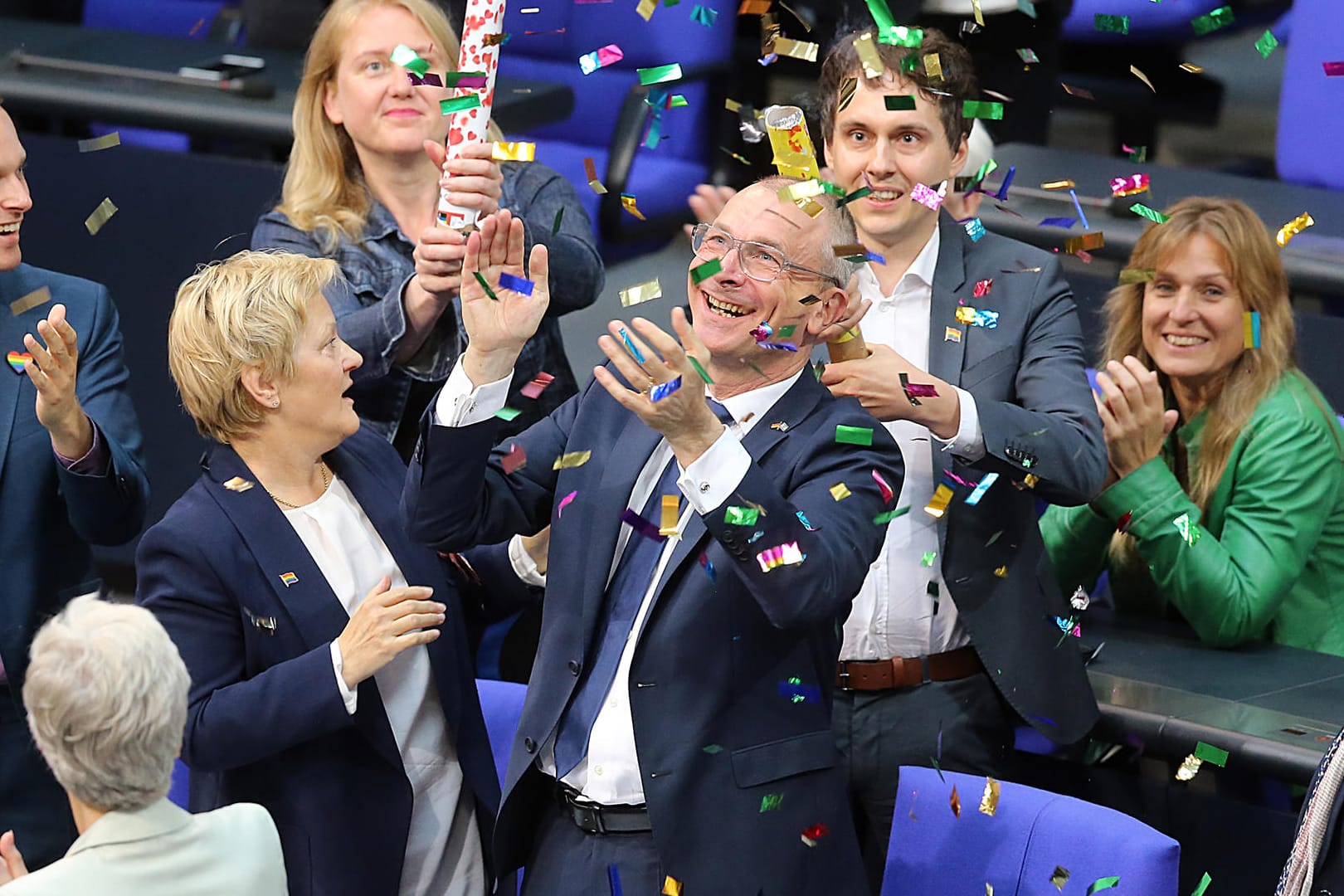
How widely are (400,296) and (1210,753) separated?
1418mm

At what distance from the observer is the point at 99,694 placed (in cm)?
182

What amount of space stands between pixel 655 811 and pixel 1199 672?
4.01 feet

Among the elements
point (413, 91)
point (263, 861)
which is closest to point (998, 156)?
point (413, 91)

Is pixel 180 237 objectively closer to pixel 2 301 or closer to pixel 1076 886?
pixel 2 301

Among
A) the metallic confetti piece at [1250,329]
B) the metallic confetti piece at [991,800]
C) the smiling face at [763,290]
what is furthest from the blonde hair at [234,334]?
the metallic confetti piece at [1250,329]

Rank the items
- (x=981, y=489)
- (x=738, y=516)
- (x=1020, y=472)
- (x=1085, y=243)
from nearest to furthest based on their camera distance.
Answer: (x=738, y=516)
(x=1020, y=472)
(x=981, y=489)
(x=1085, y=243)

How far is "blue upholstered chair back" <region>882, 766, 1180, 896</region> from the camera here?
244 centimetres

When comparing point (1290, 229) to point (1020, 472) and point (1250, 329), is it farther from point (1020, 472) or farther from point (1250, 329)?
point (1020, 472)

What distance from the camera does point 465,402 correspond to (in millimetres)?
2215

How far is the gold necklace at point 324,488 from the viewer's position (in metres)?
2.46

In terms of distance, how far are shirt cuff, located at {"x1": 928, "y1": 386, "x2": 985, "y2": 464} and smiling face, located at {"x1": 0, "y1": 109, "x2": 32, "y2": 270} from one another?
4.50ft

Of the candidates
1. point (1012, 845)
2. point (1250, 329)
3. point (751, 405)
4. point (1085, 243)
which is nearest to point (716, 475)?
point (751, 405)

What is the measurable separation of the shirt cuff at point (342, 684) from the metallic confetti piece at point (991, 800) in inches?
33.8

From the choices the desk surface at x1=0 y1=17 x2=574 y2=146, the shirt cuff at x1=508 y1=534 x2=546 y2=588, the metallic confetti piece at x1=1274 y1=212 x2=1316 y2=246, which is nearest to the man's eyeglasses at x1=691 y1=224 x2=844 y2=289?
the shirt cuff at x1=508 y1=534 x2=546 y2=588
